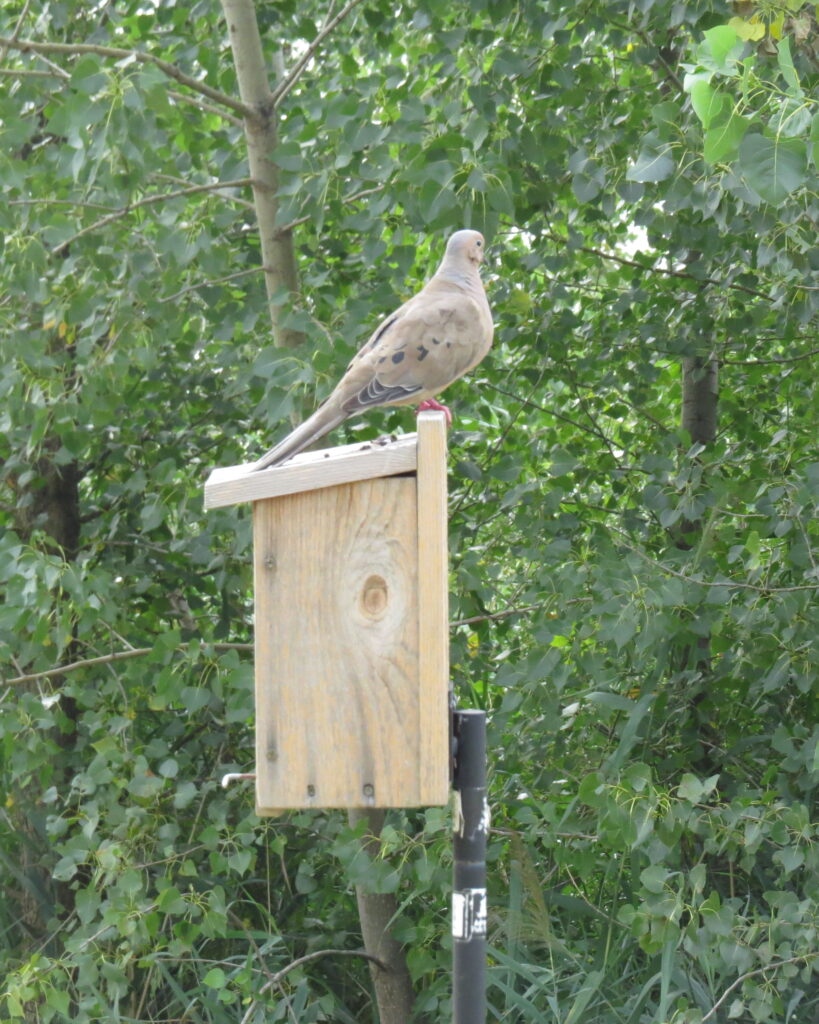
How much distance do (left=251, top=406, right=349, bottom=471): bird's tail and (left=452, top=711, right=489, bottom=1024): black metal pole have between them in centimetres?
51

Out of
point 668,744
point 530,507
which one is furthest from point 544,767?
point 530,507

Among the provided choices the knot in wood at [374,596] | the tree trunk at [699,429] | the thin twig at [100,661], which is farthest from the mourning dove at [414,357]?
the tree trunk at [699,429]

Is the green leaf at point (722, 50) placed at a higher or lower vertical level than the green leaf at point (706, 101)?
higher

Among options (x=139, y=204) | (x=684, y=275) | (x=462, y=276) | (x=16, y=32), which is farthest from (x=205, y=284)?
(x=684, y=275)

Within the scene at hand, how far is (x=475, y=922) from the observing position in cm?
189

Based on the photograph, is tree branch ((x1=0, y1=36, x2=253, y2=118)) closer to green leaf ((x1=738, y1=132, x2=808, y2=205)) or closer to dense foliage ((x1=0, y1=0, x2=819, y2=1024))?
dense foliage ((x1=0, y1=0, x2=819, y2=1024))

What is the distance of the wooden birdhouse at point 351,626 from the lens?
74.9 inches

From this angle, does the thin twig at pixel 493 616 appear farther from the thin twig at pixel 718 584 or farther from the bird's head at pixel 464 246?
the bird's head at pixel 464 246

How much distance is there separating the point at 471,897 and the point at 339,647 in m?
0.43

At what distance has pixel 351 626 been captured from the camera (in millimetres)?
1964

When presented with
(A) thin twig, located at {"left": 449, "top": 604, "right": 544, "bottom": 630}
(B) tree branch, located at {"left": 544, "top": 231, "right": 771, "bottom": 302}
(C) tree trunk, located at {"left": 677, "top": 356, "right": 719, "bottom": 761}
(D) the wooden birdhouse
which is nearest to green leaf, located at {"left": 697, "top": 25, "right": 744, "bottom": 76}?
(D) the wooden birdhouse

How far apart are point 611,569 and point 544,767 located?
87 cm

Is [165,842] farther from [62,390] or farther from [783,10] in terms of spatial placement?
[783,10]

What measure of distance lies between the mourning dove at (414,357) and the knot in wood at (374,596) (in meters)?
0.25
